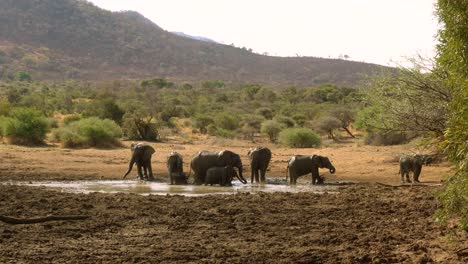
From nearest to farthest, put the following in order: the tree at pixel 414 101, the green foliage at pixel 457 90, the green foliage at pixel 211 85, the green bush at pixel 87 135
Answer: the green foliage at pixel 457 90 → the tree at pixel 414 101 → the green bush at pixel 87 135 → the green foliage at pixel 211 85

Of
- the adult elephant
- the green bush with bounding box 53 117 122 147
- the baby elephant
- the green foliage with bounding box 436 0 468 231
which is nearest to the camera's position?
the green foliage with bounding box 436 0 468 231

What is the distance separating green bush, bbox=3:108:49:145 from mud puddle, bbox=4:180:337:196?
1045 cm

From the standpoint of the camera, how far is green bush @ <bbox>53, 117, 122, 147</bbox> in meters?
29.1

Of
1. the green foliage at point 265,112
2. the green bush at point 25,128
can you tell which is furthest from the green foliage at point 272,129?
the green bush at point 25,128

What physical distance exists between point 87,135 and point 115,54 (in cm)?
7787

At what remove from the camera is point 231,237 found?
10578mm

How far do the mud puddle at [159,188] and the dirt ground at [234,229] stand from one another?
0.89 meters

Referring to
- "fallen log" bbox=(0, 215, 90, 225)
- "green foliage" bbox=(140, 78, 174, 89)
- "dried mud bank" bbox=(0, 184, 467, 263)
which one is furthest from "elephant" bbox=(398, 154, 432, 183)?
"green foliage" bbox=(140, 78, 174, 89)

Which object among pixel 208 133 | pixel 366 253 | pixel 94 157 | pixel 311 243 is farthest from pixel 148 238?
pixel 208 133

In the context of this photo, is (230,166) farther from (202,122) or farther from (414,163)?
(202,122)

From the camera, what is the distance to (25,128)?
28.7 metres

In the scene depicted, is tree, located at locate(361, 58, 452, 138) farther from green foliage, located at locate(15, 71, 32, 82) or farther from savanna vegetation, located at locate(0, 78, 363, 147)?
green foliage, located at locate(15, 71, 32, 82)

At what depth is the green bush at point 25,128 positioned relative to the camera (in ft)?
94.2

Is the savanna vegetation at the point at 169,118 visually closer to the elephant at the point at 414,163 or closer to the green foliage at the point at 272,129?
the green foliage at the point at 272,129
